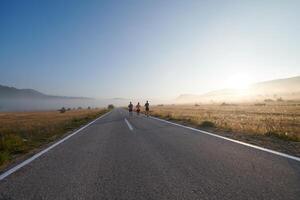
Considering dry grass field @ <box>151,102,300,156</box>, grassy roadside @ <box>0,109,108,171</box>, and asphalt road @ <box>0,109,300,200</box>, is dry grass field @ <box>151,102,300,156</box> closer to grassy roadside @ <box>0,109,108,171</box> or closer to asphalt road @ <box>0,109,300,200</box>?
asphalt road @ <box>0,109,300,200</box>

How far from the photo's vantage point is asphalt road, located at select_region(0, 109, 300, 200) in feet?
13.3

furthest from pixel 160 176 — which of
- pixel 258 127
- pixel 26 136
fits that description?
pixel 26 136

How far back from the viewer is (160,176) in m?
5.02

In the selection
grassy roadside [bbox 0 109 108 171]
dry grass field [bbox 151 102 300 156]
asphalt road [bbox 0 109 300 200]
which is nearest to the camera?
asphalt road [bbox 0 109 300 200]

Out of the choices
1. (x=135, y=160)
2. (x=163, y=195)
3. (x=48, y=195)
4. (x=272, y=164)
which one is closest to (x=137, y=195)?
(x=163, y=195)

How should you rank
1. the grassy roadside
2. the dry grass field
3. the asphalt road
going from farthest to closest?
the dry grass field, the grassy roadside, the asphalt road

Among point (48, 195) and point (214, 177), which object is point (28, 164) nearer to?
point (48, 195)

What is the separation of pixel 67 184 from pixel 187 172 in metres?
2.32

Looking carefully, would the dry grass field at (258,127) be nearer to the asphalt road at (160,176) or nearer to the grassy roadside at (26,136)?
the asphalt road at (160,176)

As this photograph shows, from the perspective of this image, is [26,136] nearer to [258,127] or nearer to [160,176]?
[160,176]

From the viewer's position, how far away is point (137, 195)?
400 cm

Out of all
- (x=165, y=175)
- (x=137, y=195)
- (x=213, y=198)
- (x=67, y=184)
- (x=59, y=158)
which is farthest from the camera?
(x=59, y=158)

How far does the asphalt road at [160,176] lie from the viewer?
405 cm

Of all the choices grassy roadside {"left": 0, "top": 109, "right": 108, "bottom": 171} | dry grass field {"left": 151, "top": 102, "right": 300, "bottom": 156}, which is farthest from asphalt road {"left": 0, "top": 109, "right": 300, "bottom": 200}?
dry grass field {"left": 151, "top": 102, "right": 300, "bottom": 156}
